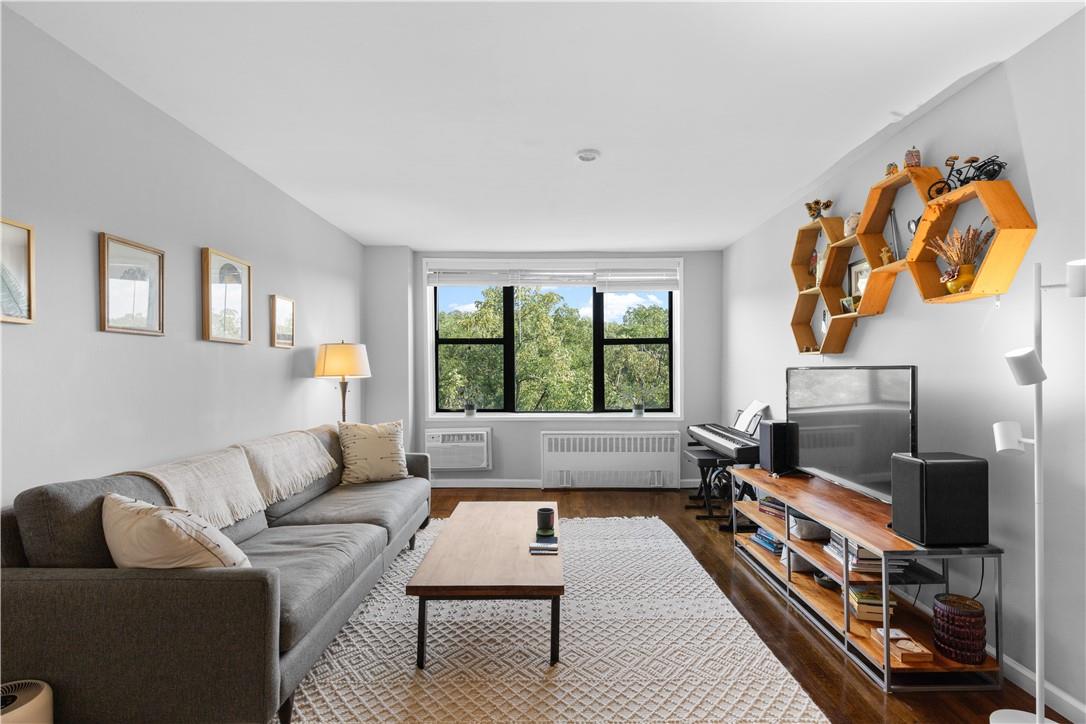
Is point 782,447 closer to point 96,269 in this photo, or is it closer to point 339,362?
point 339,362

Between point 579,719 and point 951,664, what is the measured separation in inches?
57.2

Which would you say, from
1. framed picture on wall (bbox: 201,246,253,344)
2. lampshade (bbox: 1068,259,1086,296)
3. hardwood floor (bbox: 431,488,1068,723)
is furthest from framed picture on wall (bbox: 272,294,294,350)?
lampshade (bbox: 1068,259,1086,296)

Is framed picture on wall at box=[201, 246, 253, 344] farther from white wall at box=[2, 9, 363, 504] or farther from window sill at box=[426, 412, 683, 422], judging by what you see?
window sill at box=[426, 412, 683, 422]

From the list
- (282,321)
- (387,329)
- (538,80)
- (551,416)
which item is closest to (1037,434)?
(538,80)

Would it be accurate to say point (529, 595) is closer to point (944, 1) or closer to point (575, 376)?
point (944, 1)

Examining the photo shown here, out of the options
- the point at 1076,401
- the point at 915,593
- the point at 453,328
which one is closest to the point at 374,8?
the point at 1076,401

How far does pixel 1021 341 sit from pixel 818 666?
1548 millimetres

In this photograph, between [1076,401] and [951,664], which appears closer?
[1076,401]

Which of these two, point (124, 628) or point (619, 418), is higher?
point (619, 418)

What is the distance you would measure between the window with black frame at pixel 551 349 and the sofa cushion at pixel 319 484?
2.29 meters

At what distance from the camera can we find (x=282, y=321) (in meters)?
3.99

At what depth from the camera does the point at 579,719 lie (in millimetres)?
2139

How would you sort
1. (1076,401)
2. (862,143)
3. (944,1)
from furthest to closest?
1. (862,143)
2. (1076,401)
3. (944,1)

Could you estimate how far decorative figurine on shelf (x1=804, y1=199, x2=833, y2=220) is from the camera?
363 centimetres
